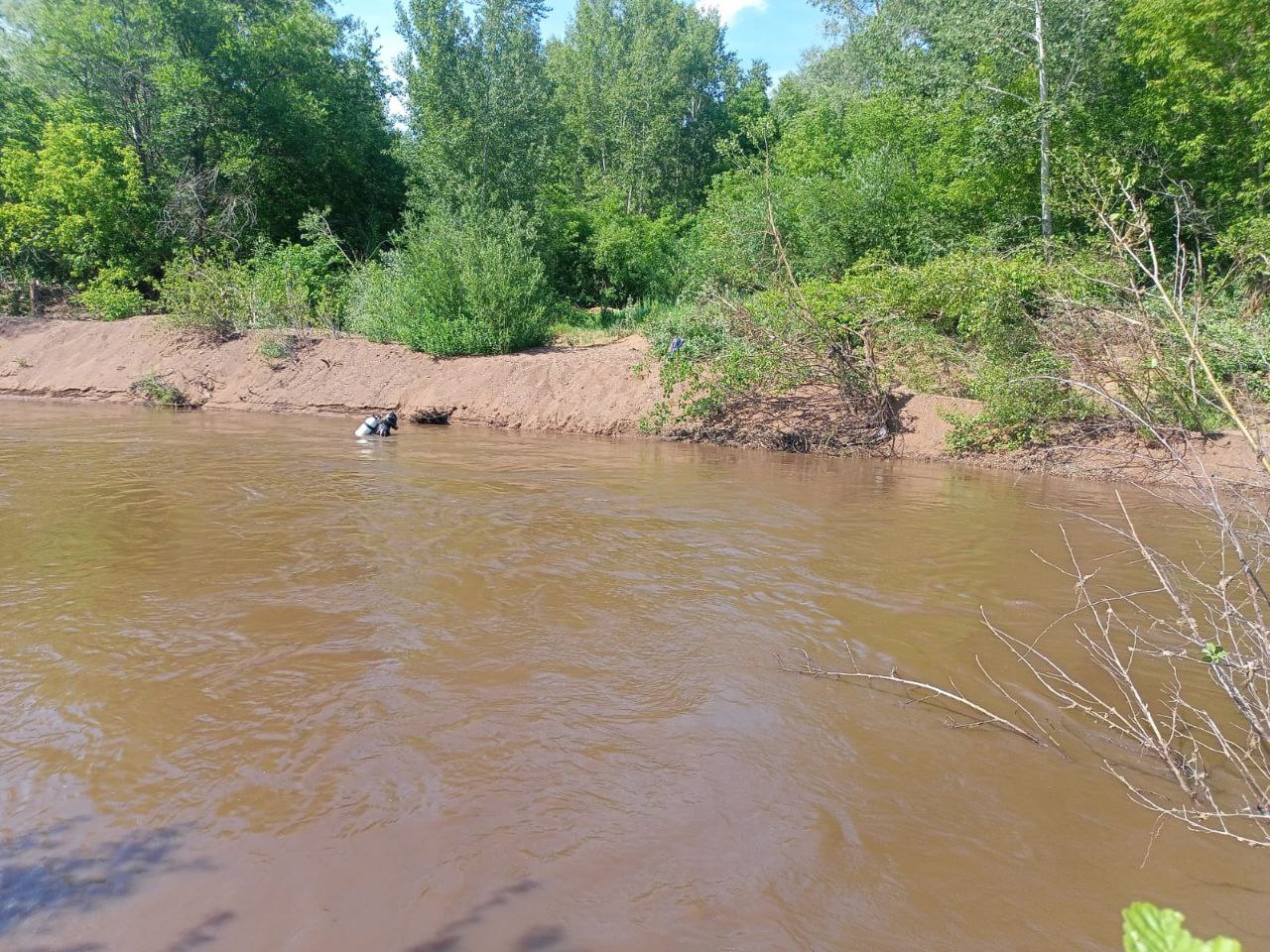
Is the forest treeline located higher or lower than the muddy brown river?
higher

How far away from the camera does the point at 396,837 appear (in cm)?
333

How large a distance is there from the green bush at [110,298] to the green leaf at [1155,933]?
2655 centimetres

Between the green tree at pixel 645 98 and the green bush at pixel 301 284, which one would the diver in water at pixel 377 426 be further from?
the green tree at pixel 645 98

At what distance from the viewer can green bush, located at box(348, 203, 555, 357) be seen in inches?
725

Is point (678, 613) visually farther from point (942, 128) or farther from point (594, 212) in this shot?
point (594, 212)

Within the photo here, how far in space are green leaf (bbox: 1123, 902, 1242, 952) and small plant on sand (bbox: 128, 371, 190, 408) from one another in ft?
70.3

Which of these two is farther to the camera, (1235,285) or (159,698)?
(1235,285)

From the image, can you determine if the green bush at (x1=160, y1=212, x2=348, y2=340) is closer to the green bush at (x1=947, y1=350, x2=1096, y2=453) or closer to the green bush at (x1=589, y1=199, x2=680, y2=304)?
the green bush at (x1=589, y1=199, x2=680, y2=304)

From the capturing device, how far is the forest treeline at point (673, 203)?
14.3 m

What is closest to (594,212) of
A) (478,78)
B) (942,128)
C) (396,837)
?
(478,78)

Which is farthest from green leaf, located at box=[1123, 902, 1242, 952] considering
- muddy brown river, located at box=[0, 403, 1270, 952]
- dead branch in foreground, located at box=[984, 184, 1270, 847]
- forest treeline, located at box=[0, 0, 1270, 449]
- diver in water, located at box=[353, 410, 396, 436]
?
diver in water, located at box=[353, 410, 396, 436]

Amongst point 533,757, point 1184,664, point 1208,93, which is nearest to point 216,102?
point 1208,93

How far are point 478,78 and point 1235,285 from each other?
20.3 m

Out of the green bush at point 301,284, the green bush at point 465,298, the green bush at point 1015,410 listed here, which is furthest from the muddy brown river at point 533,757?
the green bush at point 301,284
